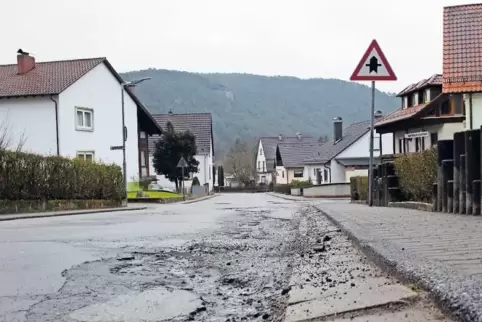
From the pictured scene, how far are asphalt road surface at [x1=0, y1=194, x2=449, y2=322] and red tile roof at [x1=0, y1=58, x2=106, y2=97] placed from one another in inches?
1113

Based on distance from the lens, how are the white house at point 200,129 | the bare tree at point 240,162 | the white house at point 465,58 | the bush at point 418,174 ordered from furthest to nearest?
1. the bare tree at point 240,162
2. the white house at point 200,129
3. the white house at point 465,58
4. the bush at point 418,174

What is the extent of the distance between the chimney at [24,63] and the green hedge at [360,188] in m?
25.1

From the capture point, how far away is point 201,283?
581 cm

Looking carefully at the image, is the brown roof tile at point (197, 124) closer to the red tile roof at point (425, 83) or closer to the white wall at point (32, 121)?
the white wall at point (32, 121)

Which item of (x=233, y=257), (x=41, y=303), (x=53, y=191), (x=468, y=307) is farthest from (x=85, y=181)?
(x=468, y=307)

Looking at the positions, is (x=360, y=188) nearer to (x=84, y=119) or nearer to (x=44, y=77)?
(x=84, y=119)

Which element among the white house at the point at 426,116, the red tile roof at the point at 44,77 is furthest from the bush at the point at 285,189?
the red tile roof at the point at 44,77

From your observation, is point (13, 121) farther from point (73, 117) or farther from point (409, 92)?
point (409, 92)

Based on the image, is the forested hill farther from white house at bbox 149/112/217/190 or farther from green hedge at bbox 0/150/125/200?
green hedge at bbox 0/150/125/200

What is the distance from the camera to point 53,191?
23.7 m

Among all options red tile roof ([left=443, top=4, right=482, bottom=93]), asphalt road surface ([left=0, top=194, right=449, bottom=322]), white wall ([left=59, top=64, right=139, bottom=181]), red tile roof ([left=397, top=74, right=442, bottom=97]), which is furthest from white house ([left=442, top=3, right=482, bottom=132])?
white wall ([left=59, top=64, right=139, bottom=181])

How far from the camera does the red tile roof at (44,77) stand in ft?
117

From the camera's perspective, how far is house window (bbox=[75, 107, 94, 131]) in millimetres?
37656

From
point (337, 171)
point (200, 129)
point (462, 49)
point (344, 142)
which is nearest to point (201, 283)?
point (462, 49)
